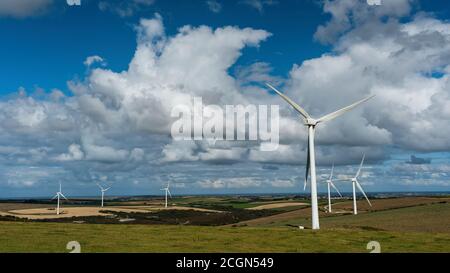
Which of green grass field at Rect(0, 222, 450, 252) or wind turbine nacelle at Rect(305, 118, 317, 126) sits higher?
wind turbine nacelle at Rect(305, 118, 317, 126)

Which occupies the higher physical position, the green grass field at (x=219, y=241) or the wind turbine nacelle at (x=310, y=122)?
the wind turbine nacelle at (x=310, y=122)

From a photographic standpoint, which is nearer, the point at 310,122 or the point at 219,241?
the point at 219,241

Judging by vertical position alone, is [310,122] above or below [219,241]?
above

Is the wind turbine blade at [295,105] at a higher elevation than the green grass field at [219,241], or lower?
higher

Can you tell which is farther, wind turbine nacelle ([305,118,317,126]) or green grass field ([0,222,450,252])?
wind turbine nacelle ([305,118,317,126])

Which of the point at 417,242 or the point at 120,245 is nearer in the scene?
the point at 120,245

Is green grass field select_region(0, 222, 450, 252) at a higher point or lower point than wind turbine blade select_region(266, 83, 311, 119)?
lower

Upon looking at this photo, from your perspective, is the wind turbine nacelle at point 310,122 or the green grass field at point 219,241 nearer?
the green grass field at point 219,241
